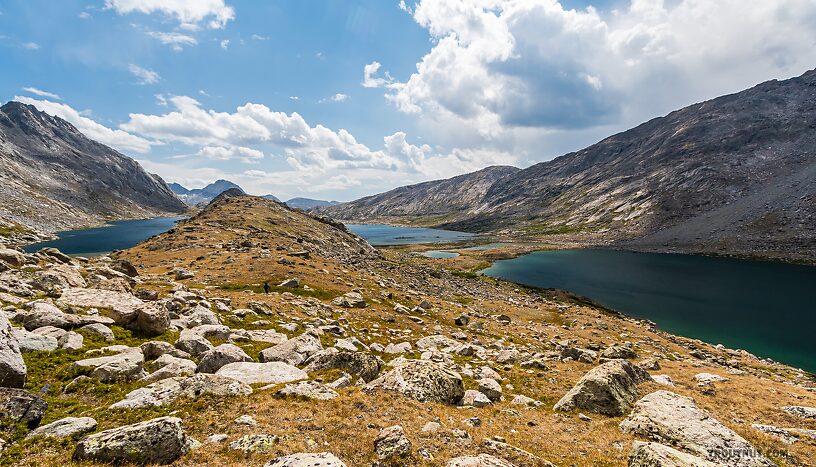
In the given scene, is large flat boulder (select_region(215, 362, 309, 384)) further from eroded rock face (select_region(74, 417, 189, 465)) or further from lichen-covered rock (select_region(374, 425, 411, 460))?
lichen-covered rock (select_region(374, 425, 411, 460))

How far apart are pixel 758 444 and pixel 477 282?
79432mm

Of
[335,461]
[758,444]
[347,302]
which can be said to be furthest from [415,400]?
[347,302]

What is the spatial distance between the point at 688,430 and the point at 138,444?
21903mm

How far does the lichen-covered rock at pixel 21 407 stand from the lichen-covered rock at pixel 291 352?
34.9 feet

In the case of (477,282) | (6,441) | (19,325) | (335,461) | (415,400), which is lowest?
(477,282)

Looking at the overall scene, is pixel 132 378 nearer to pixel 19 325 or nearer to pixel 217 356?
pixel 217 356

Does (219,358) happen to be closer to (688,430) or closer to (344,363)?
(344,363)

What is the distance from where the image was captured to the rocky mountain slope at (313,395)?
37.9 feet

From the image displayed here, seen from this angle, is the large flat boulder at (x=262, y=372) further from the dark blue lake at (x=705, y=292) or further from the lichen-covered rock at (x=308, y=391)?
the dark blue lake at (x=705, y=292)

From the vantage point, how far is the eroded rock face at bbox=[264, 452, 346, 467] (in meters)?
10.5

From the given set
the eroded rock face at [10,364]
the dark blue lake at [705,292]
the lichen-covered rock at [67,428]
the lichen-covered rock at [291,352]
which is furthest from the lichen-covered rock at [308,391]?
the dark blue lake at [705,292]

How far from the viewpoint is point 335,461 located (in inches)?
426

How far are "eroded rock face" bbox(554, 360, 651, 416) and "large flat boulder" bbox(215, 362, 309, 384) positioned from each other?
1551cm

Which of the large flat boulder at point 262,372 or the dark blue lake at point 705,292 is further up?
the large flat boulder at point 262,372
